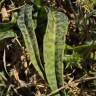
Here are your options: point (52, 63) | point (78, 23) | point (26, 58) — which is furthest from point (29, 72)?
point (78, 23)

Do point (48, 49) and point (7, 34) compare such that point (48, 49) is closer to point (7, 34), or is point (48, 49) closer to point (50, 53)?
point (50, 53)

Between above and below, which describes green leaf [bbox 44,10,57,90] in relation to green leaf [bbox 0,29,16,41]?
below

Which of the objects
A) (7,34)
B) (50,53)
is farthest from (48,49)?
(7,34)

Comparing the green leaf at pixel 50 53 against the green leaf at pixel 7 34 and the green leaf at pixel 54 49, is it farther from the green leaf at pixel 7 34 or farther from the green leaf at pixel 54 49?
the green leaf at pixel 7 34

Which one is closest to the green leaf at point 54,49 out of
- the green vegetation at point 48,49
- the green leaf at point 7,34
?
the green vegetation at point 48,49

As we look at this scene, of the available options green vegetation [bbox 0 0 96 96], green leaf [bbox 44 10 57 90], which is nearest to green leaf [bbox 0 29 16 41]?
green vegetation [bbox 0 0 96 96]

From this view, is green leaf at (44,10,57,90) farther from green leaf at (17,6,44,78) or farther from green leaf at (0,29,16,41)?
green leaf at (0,29,16,41)

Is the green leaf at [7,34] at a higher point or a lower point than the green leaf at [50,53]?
higher

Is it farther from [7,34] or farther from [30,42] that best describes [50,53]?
[7,34]

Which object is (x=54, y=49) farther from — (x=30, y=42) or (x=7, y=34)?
(x=7, y=34)

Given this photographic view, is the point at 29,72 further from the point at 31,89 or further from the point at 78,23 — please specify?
the point at 78,23

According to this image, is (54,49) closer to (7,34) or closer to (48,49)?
(48,49)
